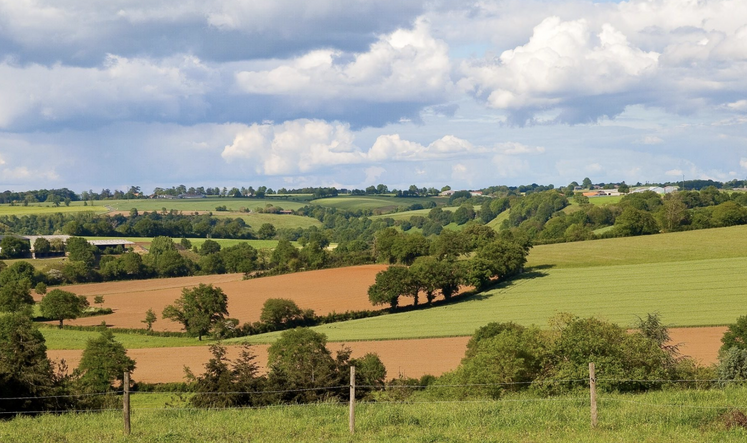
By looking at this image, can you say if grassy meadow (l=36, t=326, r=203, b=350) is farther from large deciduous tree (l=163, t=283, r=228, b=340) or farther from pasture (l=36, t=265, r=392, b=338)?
large deciduous tree (l=163, t=283, r=228, b=340)

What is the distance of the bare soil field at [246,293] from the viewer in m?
84.1

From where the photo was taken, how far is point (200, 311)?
7525 centimetres

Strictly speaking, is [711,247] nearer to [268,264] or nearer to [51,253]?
[268,264]


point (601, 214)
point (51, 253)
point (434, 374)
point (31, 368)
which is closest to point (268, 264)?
point (51, 253)

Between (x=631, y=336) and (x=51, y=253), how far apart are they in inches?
5775

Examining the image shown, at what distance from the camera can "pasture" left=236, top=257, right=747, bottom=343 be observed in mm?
66688

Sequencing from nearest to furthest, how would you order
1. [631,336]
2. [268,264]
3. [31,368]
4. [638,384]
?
[638,384], [631,336], [31,368], [268,264]

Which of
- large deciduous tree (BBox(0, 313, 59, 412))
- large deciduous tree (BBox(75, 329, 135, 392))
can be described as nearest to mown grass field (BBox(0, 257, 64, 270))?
large deciduous tree (BBox(75, 329, 135, 392))

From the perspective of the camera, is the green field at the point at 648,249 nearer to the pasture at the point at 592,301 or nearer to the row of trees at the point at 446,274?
the pasture at the point at 592,301

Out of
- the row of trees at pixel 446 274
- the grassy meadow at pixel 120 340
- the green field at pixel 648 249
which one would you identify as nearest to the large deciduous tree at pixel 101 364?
the grassy meadow at pixel 120 340

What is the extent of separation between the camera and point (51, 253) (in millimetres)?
151750

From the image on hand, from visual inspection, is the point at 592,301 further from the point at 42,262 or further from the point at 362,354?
the point at 42,262

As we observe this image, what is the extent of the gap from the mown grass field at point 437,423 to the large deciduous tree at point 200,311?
5565 cm

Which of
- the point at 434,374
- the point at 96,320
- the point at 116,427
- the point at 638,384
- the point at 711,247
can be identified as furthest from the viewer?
the point at 711,247
